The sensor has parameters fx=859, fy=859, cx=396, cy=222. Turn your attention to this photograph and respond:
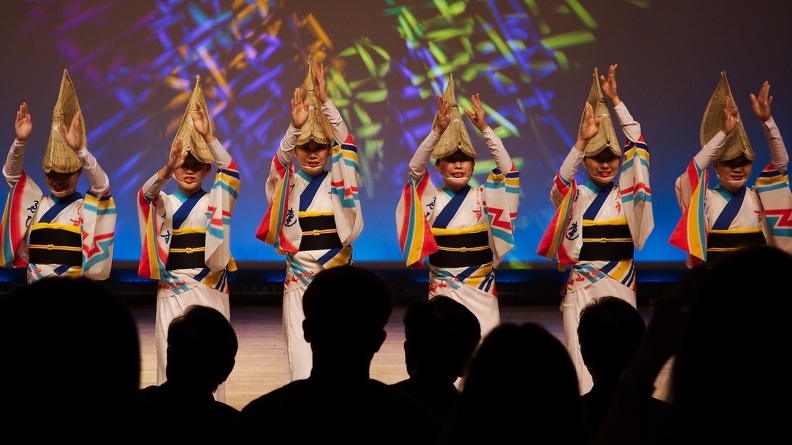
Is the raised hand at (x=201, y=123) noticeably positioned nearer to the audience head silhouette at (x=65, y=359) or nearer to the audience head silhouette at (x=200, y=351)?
the audience head silhouette at (x=200, y=351)

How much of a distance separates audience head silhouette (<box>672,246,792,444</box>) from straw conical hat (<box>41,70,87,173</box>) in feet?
13.6

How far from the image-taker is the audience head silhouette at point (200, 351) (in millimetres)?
2080

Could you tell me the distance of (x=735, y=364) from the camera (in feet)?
3.62

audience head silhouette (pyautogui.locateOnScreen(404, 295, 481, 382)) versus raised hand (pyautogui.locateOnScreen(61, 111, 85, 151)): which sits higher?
raised hand (pyautogui.locateOnScreen(61, 111, 85, 151))

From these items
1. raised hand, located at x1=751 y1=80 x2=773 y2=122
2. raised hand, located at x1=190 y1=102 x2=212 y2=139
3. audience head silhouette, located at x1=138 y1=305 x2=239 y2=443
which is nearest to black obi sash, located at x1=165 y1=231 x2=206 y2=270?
raised hand, located at x1=190 y1=102 x2=212 y2=139

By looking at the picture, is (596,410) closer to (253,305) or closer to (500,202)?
(500,202)

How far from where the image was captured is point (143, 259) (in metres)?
4.48

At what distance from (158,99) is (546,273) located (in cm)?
372

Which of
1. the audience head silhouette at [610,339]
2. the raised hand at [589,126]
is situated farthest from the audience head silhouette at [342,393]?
the raised hand at [589,126]

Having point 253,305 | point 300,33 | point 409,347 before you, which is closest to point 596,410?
A: point 409,347

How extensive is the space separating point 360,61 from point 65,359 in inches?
247

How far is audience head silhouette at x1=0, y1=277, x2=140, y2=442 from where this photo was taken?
3.64 feet

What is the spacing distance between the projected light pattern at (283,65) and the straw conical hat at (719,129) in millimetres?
2364

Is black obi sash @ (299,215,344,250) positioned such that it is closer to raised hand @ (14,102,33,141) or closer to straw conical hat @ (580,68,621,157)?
straw conical hat @ (580,68,621,157)
